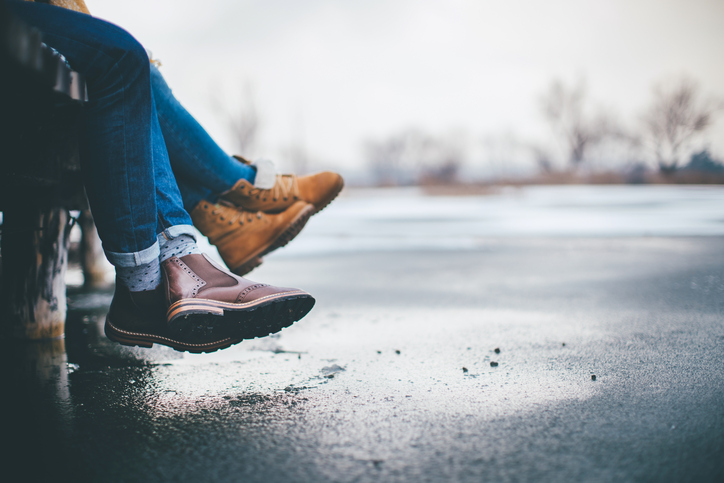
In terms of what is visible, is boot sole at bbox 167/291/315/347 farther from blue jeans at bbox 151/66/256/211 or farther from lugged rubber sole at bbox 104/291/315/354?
blue jeans at bbox 151/66/256/211

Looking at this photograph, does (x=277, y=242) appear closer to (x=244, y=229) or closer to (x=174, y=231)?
(x=244, y=229)

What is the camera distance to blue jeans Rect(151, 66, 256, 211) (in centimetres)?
170

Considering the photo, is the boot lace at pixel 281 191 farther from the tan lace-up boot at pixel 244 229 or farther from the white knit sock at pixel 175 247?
the white knit sock at pixel 175 247

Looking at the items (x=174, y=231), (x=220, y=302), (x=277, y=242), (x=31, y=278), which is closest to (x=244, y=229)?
(x=277, y=242)

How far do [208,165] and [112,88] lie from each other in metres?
0.52

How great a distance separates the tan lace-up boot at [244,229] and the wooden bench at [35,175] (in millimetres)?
512

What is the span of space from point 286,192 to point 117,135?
777mm

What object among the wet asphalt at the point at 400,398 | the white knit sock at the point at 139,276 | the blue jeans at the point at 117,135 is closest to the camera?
the wet asphalt at the point at 400,398

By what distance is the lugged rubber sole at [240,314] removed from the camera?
135 centimetres

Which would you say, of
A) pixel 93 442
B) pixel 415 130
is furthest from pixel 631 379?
pixel 415 130

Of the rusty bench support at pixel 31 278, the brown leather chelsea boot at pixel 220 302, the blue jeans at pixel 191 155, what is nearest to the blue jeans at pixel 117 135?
the brown leather chelsea boot at pixel 220 302

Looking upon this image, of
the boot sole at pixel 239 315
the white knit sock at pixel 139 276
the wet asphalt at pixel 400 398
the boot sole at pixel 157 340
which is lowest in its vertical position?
the wet asphalt at pixel 400 398

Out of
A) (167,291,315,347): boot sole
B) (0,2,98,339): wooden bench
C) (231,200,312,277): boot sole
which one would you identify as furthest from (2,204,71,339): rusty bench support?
(167,291,315,347): boot sole

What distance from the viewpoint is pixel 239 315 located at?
1.41m
